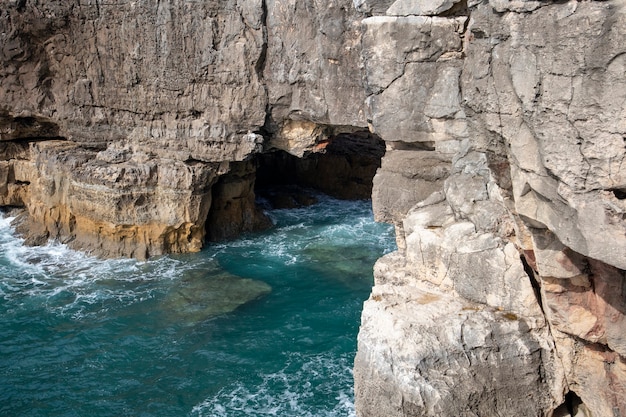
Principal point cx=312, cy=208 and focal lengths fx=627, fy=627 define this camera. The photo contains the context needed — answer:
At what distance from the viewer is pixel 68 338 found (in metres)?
19.1

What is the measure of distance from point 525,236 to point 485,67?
105 inches

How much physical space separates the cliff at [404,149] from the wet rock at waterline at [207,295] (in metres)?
3.33

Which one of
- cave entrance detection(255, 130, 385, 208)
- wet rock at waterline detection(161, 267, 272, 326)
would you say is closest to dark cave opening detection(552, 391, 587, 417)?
wet rock at waterline detection(161, 267, 272, 326)

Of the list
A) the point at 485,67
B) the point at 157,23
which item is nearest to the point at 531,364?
A: the point at 485,67

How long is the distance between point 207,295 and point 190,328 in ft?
7.48

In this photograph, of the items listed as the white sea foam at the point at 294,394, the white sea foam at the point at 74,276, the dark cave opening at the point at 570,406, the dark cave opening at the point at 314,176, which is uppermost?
the dark cave opening at the point at 314,176

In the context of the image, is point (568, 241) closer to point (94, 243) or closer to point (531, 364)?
point (531, 364)

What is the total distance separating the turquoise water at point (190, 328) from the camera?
15898 mm

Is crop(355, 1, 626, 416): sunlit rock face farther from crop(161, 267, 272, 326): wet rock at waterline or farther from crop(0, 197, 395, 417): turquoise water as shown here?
crop(161, 267, 272, 326): wet rock at waterline

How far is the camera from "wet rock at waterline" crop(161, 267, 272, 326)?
20.3m

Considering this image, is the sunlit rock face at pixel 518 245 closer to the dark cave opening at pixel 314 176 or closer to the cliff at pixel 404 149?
the cliff at pixel 404 149

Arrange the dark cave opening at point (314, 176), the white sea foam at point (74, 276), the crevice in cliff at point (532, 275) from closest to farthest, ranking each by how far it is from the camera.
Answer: the crevice in cliff at point (532, 275), the white sea foam at point (74, 276), the dark cave opening at point (314, 176)

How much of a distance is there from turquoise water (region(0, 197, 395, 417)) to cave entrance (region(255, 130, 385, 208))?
627 centimetres

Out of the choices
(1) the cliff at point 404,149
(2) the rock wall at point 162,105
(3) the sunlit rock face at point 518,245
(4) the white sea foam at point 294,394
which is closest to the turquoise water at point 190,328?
(4) the white sea foam at point 294,394
